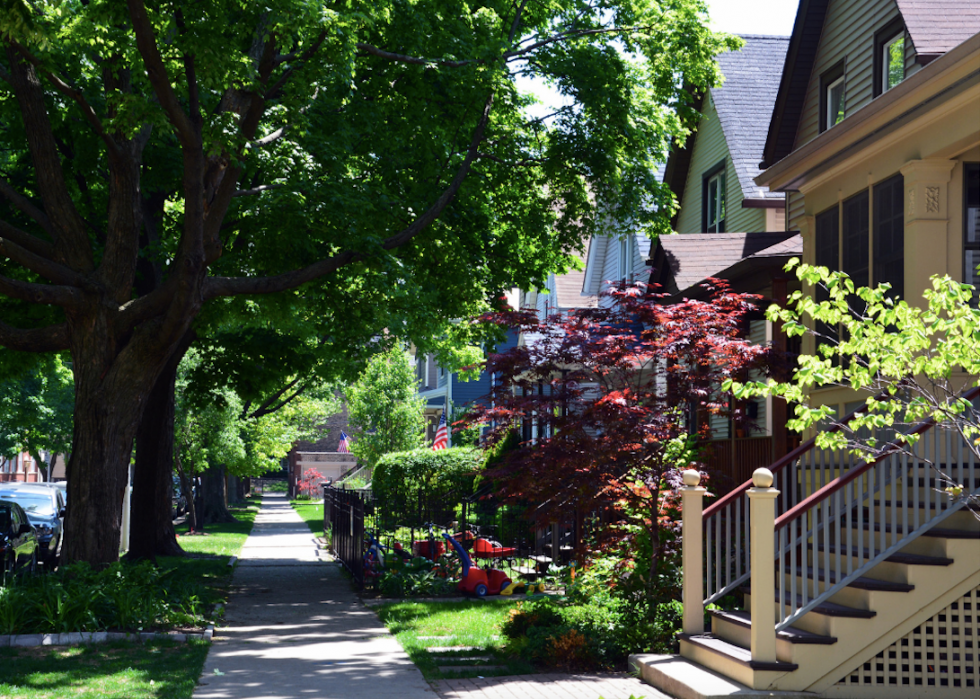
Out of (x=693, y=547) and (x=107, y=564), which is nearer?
(x=693, y=547)

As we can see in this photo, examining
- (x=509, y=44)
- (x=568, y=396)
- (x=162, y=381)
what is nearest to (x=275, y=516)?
(x=162, y=381)

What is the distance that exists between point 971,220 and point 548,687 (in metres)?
6.43

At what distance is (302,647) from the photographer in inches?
460

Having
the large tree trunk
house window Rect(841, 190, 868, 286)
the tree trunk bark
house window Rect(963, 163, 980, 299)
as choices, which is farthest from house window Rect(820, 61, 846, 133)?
the tree trunk bark

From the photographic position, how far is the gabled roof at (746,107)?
70.9 feet

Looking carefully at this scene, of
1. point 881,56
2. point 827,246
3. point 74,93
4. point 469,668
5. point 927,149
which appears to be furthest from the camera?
point 881,56

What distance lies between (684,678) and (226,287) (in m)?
8.78

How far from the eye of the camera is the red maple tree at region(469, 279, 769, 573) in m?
11.2

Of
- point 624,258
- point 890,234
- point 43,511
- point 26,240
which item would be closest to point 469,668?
point 890,234

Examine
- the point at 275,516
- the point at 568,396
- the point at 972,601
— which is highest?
the point at 568,396

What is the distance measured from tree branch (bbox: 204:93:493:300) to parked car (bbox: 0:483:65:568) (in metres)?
7.35

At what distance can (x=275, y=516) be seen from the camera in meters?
45.0

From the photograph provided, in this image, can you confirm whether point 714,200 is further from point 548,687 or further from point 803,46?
point 548,687

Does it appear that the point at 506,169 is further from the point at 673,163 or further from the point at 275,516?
the point at 275,516
